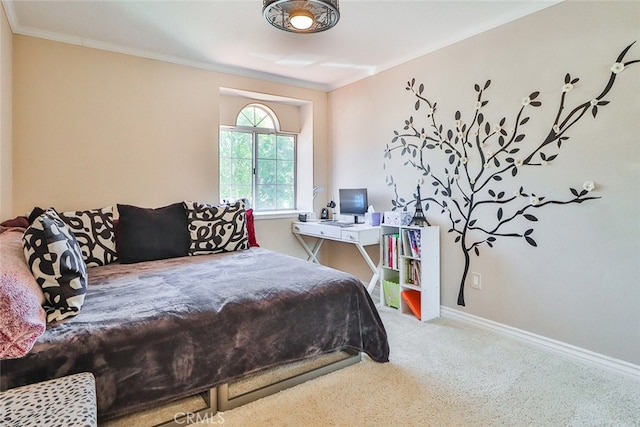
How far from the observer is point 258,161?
425 centimetres

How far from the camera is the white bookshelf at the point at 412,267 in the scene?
9.85 feet

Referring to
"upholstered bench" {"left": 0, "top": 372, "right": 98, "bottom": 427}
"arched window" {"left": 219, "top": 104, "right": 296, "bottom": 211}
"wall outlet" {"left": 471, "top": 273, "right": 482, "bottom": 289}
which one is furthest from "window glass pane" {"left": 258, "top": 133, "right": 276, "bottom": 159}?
"upholstered bench" {"left": 0, "top": 372, "right": 98, "bottom": 427}

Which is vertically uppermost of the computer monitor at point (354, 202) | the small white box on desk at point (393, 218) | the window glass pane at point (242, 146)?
the window glass pane at point (242, 146)

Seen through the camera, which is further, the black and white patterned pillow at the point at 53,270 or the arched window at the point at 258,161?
the arched window at the point at 258,161

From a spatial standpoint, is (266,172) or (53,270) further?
(266,172)

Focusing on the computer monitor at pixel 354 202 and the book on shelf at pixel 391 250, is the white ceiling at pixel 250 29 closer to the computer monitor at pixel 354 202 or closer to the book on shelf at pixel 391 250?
the computer monitor at pixel 354 202

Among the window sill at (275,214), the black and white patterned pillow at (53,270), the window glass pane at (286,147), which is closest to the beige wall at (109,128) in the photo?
the window sill at (275,214)

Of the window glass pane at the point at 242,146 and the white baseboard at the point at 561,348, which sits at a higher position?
the window glass pane at the point at 242,146

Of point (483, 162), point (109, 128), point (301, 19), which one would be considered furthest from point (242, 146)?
point (483, 162)

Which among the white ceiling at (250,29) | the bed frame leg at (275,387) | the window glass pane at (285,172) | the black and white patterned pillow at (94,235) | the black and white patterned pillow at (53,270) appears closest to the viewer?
the black and white patterned pillow at (53,270)

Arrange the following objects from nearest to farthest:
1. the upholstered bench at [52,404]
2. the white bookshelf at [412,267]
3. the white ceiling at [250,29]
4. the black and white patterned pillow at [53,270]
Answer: the upholstered bench at [52,404]
the black and white patterned pillow at [53,270]
the white ceiling at [250,29]
the white bookshelf at [412,267]

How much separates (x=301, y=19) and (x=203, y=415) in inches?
86.5

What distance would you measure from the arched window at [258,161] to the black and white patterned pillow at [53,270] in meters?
2.41

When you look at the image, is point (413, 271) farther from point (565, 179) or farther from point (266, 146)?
point (266, 146)
